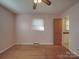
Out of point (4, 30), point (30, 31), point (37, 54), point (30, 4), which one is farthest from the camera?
point (30, 31)

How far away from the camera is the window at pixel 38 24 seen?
10859mm

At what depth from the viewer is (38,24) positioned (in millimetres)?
10898

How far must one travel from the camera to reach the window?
10.9 m

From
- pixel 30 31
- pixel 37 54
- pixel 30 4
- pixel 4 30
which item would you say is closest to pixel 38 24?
pixel 30 31

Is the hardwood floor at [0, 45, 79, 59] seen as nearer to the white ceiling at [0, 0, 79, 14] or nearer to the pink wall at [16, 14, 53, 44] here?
the white ceiling at [0, 0, 79, 14]

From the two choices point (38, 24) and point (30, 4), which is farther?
point (38, 24)

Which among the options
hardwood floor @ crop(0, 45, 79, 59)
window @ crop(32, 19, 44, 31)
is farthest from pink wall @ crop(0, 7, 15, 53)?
window @ crop(32, 19, 44, 31)

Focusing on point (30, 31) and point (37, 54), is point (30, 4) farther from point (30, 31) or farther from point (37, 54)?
point (30, 31)

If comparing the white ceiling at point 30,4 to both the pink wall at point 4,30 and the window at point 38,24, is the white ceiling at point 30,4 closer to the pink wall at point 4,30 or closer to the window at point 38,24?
the pink wall at point 4,30

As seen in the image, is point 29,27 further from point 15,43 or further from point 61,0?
point 61,0

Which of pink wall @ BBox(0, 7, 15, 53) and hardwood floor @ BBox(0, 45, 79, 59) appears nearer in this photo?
hardwood floor @ BBox(0, 45, 79, 59)

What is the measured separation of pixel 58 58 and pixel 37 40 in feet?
16.1

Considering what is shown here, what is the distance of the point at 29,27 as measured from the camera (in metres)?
10.9

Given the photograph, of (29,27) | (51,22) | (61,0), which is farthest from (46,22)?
(61,0)
